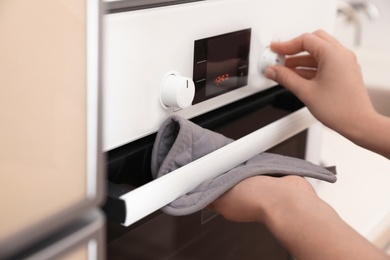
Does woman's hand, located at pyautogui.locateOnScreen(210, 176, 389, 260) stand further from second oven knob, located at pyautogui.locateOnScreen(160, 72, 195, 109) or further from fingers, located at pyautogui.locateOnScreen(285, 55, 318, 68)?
fingers, located at pyautogui.locateOnScreen(285, 55, 318, 68)

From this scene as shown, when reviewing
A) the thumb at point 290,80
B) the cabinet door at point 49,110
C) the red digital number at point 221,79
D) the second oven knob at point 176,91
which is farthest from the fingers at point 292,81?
the cabinet door at point 49,110

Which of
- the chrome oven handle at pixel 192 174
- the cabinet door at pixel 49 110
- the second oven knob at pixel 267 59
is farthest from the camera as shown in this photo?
the second oven knob at pixel 267 59

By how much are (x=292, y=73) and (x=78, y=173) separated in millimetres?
433

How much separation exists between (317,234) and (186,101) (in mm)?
172

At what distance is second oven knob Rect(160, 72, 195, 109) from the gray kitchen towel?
16mm

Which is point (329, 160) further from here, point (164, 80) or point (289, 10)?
point (164, 80)

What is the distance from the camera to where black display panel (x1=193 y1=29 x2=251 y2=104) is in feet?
1.79

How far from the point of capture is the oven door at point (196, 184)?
44cm

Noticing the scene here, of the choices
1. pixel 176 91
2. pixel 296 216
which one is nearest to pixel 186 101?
pixel 176 91

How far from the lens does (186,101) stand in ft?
1.65

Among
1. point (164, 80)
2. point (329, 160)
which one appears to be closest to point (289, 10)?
point (164, 80)

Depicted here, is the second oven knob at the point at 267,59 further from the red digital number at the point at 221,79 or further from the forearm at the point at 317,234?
the forearm at the point at 317,234

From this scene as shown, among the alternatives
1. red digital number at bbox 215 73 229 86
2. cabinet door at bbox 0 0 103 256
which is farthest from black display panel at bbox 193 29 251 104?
cabinet door at bbox 0 0 103 256

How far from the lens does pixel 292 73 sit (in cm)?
70
